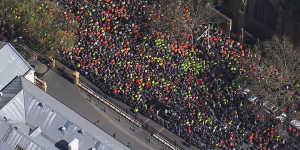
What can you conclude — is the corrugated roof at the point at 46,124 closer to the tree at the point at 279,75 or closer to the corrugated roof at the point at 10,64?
the corrugated roof at the point at 10,64

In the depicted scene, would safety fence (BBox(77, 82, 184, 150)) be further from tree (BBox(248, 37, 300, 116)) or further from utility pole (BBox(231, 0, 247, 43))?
Result: utility pole (BBox(231, 0, 247, 43))

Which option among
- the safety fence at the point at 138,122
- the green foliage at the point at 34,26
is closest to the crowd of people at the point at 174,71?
the safety fence at the point at 138,122

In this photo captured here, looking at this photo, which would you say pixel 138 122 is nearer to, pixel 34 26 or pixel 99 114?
pixel 99 114

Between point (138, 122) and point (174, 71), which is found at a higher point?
point (174, 71)

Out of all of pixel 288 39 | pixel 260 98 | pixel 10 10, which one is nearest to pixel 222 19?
pixel 288 39

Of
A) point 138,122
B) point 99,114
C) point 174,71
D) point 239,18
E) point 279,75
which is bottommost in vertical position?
point 138,122

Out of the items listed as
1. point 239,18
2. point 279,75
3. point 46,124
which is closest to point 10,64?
point 46,124

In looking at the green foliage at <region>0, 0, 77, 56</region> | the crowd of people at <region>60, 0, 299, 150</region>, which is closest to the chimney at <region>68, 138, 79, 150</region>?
the crowd of people at <region>60, 0, 299, 150</region>
